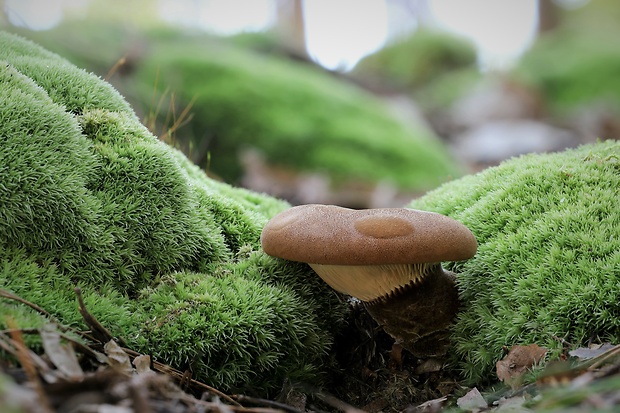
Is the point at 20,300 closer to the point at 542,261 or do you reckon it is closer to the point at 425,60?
the point at 542,261

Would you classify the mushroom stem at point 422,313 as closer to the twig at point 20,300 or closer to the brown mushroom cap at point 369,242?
the brown mushroom cap at point 369,242

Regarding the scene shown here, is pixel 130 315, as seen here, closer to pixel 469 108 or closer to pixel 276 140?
pixel 276 140

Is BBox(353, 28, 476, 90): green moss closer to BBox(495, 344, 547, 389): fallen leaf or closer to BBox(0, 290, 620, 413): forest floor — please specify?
BBox(0, 290, 620, 413): forest floor

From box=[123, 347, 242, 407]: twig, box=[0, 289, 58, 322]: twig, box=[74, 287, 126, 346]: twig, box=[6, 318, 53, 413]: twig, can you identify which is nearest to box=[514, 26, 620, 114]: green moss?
box=[123, 347, 242, 407]: twig

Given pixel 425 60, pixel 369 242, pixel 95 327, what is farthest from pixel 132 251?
pixel 425 60

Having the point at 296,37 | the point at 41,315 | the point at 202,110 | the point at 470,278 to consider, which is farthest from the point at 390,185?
the point at 296,37

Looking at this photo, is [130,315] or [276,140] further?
[276,140]
